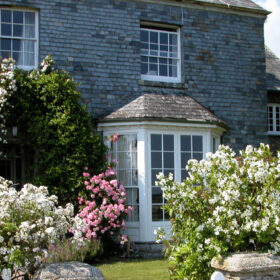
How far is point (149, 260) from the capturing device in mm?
11625

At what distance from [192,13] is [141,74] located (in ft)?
8.30

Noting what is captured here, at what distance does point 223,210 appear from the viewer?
6.83 m

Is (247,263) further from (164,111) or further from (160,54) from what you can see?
(160,54)

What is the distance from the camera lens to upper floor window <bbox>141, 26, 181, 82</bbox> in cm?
1434

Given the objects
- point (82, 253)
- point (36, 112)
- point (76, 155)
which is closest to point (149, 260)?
point (82, 253)

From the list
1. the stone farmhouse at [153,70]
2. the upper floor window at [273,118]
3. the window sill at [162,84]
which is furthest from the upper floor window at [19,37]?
the upper floor window at [273,118]

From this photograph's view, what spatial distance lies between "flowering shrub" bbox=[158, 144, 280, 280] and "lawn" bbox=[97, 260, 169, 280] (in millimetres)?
1839

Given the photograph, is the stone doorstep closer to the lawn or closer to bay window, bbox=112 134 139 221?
the lawn

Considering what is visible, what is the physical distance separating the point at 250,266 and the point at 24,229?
114 inches

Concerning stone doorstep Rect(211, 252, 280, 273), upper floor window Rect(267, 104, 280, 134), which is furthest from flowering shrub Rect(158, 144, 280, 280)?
upper floor window Rect(267, 104, 280, 134)

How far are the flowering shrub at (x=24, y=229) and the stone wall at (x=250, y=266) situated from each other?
2.23m

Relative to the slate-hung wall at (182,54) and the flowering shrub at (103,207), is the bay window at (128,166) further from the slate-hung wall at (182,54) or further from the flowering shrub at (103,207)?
the slate-hung wall at (182,54)

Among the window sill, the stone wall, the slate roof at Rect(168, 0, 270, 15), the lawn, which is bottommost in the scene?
the lawn

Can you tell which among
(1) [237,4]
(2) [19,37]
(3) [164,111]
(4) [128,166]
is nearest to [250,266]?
(4) [128,166]
